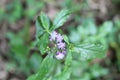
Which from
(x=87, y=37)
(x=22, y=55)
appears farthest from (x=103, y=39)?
(x=22, y=55)

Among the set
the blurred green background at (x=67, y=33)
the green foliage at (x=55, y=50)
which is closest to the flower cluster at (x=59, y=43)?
the green foliage at (x=55, y=50)

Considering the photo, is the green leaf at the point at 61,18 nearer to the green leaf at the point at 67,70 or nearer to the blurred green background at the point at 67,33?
the green leaf at the point at 67,70

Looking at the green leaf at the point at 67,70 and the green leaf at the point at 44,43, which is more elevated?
the green leaf at the point at 44,43

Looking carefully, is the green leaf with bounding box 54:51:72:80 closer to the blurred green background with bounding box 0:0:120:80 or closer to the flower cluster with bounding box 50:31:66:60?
the flower cluster with bounding box 50:31:66:60

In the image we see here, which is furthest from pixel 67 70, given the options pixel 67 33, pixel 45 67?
pixel 67 33

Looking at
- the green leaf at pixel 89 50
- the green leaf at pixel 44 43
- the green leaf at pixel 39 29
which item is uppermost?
the green leaf at pixel 39 29

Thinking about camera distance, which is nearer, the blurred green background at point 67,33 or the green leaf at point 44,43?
the green leaf at point 44,43

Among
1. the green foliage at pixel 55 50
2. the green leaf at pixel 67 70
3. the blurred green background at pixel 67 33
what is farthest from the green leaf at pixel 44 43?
the blurred green background at pixel 67 33

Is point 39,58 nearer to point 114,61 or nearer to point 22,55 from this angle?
point 22,55
